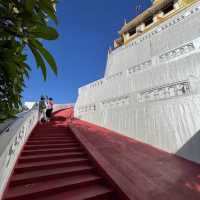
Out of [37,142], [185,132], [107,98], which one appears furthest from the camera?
[107,98]

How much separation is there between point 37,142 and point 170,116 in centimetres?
413

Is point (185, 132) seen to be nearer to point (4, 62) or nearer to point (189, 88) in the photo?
point (189, 88)

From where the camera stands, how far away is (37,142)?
4152 millimetres

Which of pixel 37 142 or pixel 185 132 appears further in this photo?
pixel 185 132

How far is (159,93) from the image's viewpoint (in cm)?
574

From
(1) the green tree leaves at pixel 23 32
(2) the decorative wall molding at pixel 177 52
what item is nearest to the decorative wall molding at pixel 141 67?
(2) the decorative wall molding at pixel 177 52

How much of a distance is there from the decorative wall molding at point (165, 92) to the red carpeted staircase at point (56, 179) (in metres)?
3.53

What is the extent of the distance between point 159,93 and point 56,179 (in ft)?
15.1

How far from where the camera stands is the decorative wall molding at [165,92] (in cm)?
509

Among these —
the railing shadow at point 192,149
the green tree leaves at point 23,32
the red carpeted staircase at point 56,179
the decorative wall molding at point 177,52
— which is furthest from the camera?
the decorative wall molding at point 177,52

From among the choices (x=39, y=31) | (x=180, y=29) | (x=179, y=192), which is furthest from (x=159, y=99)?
(x=39, y=31)

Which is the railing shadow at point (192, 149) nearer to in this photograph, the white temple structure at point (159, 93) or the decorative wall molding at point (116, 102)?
the white temple structure at point (159, 93)

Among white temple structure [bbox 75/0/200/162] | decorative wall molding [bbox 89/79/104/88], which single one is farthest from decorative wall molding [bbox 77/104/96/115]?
decorative wall molding [bbox 89/79/104/88]

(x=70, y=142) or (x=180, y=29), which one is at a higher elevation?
(x=180, y=29)
